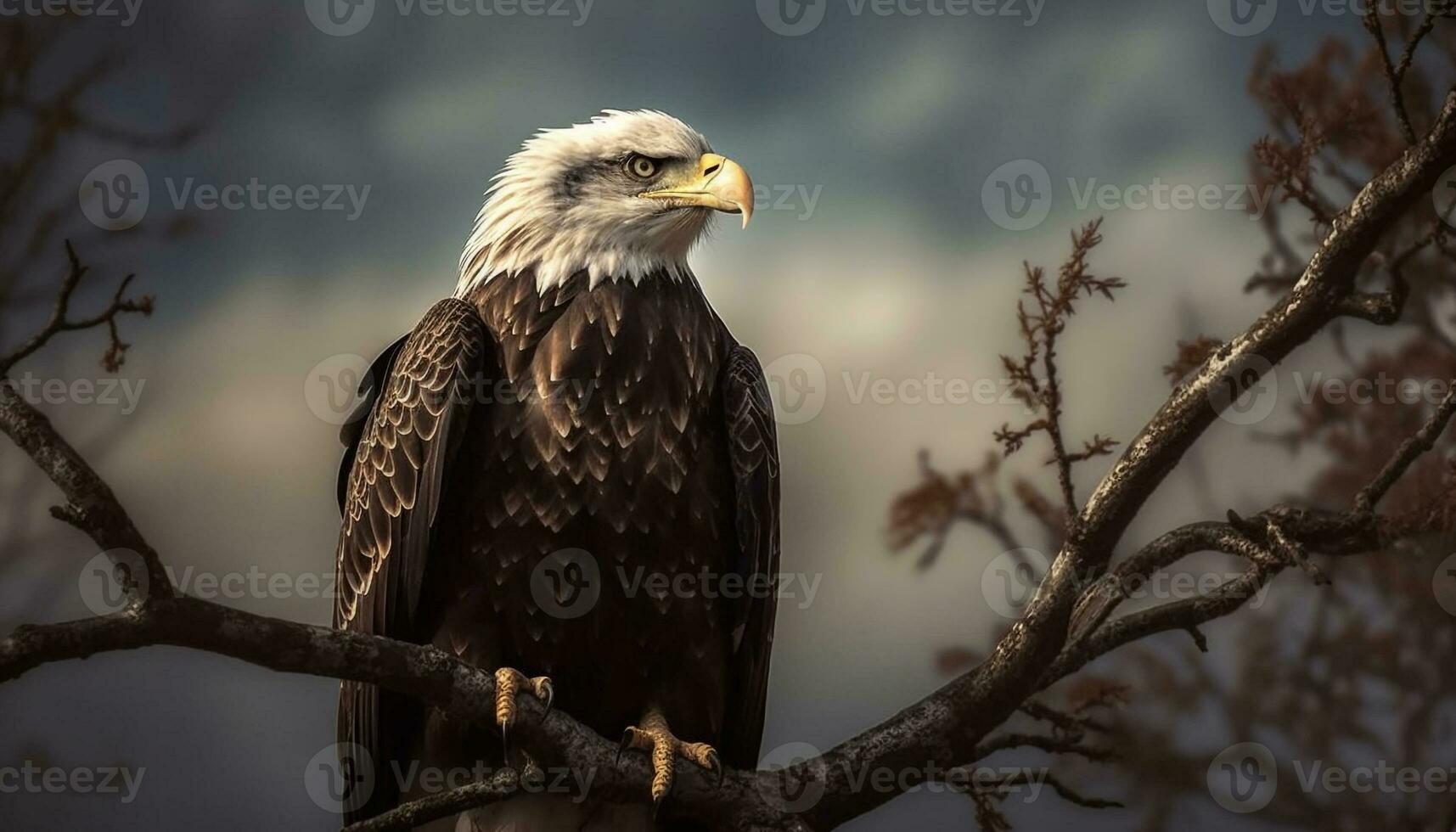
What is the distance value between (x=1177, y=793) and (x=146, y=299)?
326cm

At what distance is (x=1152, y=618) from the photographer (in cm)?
307

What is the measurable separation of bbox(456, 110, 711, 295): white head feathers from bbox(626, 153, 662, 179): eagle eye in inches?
0.5

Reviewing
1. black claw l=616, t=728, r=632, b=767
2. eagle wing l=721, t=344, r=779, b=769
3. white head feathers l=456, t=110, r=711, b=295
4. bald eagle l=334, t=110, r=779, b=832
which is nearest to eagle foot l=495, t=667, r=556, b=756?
bald eagle l=334, t=110, r=779, b=832

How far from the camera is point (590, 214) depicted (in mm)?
3652

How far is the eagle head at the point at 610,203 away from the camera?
3607 millimetres

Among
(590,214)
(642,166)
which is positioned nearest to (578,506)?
(590,214)

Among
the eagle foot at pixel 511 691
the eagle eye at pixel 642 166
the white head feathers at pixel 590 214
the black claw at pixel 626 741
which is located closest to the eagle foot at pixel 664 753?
the black claw at pixel 626 741

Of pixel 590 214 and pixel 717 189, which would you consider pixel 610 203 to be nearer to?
pixel 590 214

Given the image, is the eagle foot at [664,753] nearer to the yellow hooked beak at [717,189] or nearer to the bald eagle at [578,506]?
the bald eagle at [578,506]

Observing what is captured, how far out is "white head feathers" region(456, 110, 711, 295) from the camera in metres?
3.61

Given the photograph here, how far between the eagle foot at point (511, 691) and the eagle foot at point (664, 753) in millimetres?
213

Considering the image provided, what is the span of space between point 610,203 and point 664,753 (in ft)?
4.62

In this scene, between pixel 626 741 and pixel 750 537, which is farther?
pixel 750 537

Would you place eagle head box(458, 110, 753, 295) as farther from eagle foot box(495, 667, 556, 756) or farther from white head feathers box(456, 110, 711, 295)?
eagle foot box(495, 667, 556, 756)
